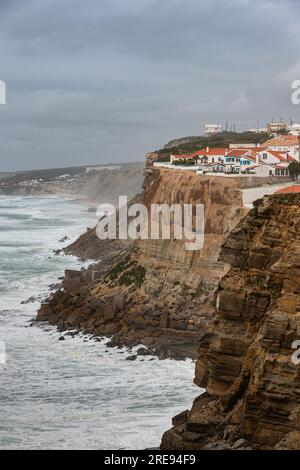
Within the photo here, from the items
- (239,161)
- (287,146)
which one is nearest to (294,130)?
(287,146)

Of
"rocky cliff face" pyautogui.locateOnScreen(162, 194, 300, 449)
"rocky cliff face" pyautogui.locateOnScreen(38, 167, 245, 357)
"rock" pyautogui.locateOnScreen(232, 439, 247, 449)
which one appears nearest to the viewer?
"rocky cliff face" pyautogui.locateOnScreen(162, 194, 300, 449)

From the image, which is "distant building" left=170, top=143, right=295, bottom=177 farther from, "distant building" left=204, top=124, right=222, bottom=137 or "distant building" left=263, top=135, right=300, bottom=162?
"distant building" left=204, top=124, right=222, bottom=137

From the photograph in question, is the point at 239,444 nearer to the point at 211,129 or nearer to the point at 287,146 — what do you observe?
the point at 287,146

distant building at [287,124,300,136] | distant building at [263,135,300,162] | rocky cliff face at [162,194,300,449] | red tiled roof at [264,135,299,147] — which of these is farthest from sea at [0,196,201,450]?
distant building at [287,124,300,136]

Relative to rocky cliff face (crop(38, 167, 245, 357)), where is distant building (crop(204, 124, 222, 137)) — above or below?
above
